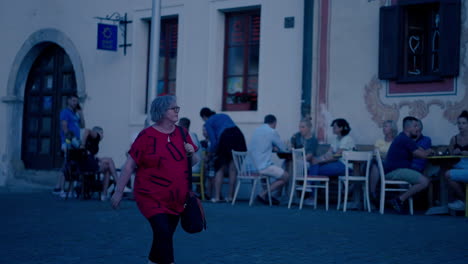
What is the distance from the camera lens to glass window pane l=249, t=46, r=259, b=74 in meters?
14.5

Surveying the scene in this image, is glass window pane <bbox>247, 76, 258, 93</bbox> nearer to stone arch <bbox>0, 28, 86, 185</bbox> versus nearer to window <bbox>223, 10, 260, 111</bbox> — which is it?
window <bbox>223, 10, 260, 111</bbox>

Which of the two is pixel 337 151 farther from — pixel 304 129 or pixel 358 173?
pixel 358 173

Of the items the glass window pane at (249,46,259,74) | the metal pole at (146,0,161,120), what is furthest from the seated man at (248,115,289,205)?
the glass window pane at (249,46,259,74)

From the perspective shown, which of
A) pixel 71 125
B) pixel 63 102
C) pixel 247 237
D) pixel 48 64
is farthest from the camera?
pixel 48 64

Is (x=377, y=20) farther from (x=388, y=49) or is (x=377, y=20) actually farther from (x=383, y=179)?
(x=383, y=179)

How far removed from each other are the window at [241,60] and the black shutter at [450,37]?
3959mm

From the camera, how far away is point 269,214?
10.5m

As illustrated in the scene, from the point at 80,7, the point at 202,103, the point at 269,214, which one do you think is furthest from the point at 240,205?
the point at 80,7

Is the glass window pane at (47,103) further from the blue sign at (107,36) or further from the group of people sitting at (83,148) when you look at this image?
the group of people sitting at (83,148)

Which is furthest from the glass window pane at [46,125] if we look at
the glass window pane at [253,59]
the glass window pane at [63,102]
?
the glass window pane at [253,59]

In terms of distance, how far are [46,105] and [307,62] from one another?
793cm

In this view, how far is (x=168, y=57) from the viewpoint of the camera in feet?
52.4

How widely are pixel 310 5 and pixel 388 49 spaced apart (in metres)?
1.79

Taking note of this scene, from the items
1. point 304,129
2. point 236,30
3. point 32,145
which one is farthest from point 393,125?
point 32,145
